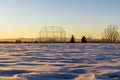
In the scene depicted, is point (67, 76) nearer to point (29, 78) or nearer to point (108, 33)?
point (29, 78)

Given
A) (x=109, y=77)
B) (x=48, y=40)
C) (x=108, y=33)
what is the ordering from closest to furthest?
(x=109, y=77), (x=48, y=40), (x=108, y=33)

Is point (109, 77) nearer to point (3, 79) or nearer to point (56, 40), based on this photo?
point (3, 79)

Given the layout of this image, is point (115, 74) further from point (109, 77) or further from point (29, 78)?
point (29, 78)

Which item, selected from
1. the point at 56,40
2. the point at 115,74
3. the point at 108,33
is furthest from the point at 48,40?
the point at 115,74

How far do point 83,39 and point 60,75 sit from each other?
4564cm

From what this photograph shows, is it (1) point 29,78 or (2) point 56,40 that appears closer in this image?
(1) point 29,78

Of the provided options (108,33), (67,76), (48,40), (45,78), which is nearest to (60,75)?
(67,76)

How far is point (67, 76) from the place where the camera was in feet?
14.4

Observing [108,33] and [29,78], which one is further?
[108,33]

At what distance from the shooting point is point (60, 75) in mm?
4453

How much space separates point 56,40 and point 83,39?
5324 millimetres

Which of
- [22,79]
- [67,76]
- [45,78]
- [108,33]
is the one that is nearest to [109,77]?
[67,76]

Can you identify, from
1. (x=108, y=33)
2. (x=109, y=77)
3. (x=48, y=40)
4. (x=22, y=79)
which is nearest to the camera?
(x=22, y=79)

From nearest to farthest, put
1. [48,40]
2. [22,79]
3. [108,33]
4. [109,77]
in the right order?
[22,79]
[109,77]
[48,40]
[108,33]
